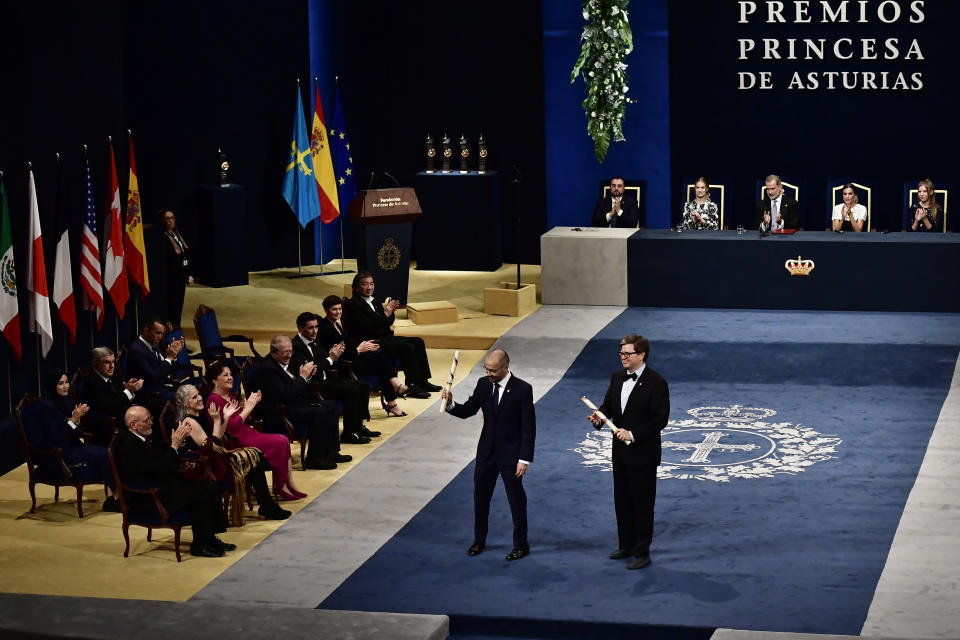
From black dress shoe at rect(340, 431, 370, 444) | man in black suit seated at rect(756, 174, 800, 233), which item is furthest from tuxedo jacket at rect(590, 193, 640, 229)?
black dress shoe at rect(340, 431, 370, 444)

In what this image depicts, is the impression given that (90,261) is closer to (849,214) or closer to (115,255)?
(115,255)

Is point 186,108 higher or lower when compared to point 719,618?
higher

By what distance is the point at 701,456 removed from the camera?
10859 millimetres

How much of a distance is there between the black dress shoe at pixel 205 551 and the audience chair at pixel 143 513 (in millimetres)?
107

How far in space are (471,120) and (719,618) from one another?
1199 centimetres

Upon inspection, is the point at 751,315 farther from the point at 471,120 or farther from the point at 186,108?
the point at 186,108

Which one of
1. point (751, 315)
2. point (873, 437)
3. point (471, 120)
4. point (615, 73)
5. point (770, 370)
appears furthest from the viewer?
point (471, 120)

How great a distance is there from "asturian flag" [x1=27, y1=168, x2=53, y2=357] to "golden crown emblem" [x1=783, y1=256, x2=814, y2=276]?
725 cm

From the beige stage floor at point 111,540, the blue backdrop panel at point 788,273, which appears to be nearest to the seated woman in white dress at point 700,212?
the blue backdrop panel at point 788,273

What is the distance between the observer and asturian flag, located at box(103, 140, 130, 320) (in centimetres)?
1221

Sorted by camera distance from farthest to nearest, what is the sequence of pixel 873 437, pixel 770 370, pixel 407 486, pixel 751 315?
1. pixel 751 315
2. pixel 770 370
3. pixel 873 437
4. pixel 407 486

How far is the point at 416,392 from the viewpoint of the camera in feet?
42.5

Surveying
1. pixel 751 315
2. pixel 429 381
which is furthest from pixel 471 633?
pixel 751 315

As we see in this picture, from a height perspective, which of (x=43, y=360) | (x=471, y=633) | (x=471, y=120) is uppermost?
(x=471, y=120)
